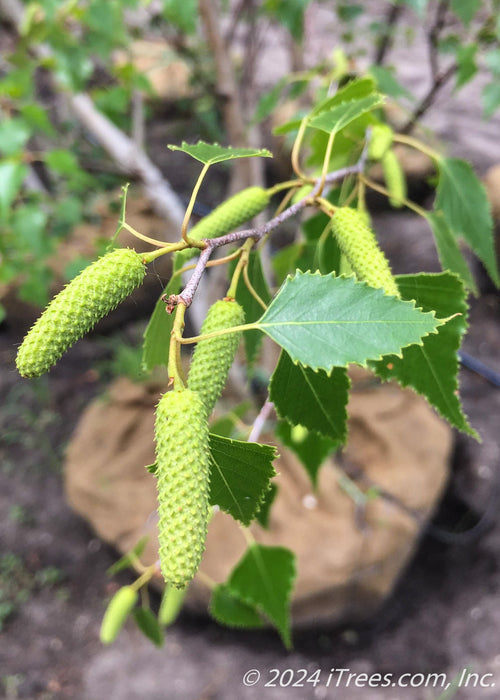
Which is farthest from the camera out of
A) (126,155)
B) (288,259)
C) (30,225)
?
(126,155)

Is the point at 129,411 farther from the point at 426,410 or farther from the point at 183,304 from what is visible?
the point at 183,304

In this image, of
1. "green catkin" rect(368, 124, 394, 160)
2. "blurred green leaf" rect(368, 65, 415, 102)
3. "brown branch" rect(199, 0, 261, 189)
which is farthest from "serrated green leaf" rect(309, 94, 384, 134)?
"brown branch" rect(199, 0, 261, 189)

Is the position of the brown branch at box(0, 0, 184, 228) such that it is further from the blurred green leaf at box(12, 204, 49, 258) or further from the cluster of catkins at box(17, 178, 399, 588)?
the cluster of catkins at box(17, 178, 399, 588)

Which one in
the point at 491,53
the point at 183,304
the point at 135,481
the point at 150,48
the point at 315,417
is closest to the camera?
the point at 183,304

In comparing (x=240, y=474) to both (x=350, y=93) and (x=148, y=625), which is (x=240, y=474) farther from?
(x=148, y=625)

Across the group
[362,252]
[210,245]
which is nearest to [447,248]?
[362,252]

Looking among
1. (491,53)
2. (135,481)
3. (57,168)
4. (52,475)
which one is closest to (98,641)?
(135,481)
